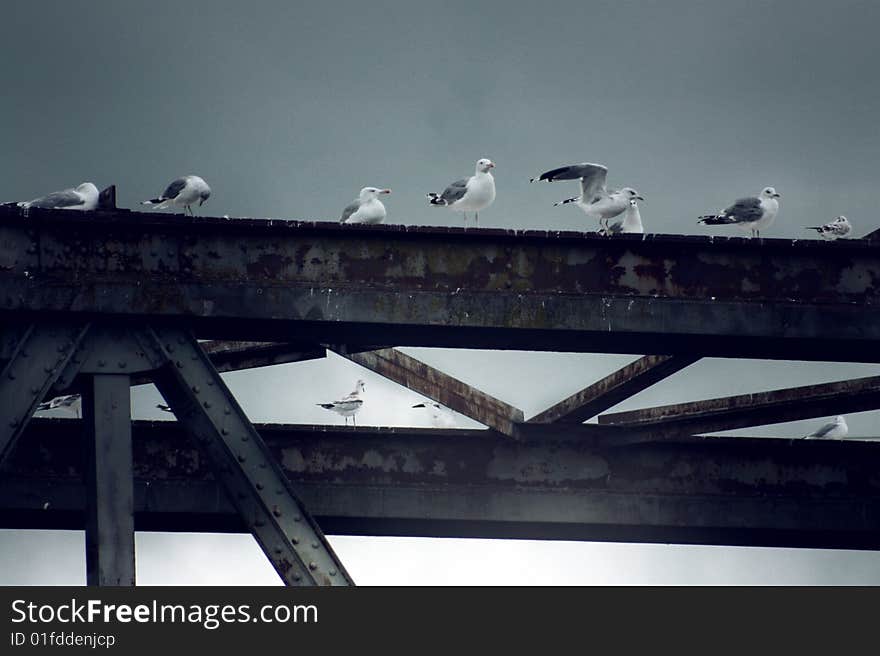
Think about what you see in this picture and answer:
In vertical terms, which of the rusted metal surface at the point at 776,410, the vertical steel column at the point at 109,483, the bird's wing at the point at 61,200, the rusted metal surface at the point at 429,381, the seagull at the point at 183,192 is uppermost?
the seagull at the point at 183,192

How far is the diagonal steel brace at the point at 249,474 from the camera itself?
11.5 metres

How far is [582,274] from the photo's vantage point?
12609mm

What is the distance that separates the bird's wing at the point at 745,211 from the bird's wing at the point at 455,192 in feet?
9.56

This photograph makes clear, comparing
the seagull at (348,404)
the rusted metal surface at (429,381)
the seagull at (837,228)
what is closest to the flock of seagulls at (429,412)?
the seagull at (348,404)

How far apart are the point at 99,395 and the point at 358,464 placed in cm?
515

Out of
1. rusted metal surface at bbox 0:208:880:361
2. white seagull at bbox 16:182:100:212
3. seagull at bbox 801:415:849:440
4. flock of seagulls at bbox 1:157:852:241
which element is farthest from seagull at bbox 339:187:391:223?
seagull at bbox 801:415:849:440

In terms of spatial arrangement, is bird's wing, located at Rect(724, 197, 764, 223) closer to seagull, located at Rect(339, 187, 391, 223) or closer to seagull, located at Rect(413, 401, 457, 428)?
seagull, located at Rect(339, 187, 391, 223)

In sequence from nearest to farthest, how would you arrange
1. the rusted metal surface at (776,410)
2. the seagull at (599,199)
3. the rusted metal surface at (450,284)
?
the rusted metal surface at (450,284) < the rusted metal surface at (776,410) < the seagull at (599,199)

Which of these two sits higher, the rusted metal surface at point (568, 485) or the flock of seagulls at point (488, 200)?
the flock of seagulls at point (488, 200)

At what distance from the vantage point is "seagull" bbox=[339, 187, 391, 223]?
20.4 metres

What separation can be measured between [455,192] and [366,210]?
125cm

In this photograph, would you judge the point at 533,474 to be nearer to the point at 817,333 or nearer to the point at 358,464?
the point at 358,464

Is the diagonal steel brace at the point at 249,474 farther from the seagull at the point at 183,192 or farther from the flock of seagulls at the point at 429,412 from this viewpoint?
the flock of seagulls at the point at 429,412

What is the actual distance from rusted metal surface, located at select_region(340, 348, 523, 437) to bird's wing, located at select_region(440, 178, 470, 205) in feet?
13.4
